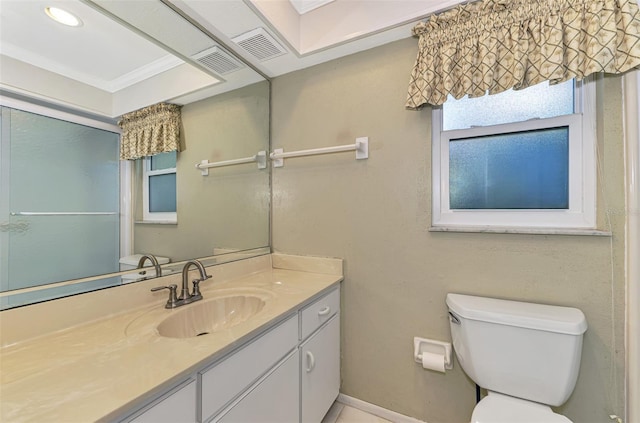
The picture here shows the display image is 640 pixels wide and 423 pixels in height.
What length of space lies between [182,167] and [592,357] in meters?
2.08

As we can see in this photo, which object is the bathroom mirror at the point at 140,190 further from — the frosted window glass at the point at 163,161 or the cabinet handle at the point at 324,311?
the cabinet handle at the point at 324,311

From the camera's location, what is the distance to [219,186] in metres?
1.57

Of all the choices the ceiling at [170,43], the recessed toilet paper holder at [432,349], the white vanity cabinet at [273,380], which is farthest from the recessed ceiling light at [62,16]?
the recessed toilet paper holder at [432,349]

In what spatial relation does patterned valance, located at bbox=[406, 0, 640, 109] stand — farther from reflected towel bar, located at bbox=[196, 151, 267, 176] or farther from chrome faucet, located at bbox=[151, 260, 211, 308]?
chrome faucet, located at bbox=[151, 260, 211, 308]

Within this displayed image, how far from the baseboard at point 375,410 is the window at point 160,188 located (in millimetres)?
1455

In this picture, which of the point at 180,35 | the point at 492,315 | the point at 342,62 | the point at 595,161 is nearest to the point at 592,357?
the point at 492,315

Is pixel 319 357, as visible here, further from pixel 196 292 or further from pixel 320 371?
pixel 196 292

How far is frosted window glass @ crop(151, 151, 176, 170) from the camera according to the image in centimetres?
120

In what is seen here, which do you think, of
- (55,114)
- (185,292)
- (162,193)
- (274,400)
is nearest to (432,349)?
(274,400)

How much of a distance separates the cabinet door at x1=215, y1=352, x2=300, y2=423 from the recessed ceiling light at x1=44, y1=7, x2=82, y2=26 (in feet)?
4.86

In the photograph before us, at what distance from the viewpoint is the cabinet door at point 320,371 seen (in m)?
1.19

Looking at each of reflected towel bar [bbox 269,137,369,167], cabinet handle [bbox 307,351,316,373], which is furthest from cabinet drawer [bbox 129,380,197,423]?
reflected towel bar [bbox 269,137,369,167]

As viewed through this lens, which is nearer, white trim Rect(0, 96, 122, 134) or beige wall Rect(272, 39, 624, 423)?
white trim Rect(0, 96, 122, 134)

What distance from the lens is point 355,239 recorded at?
5.04 ft
